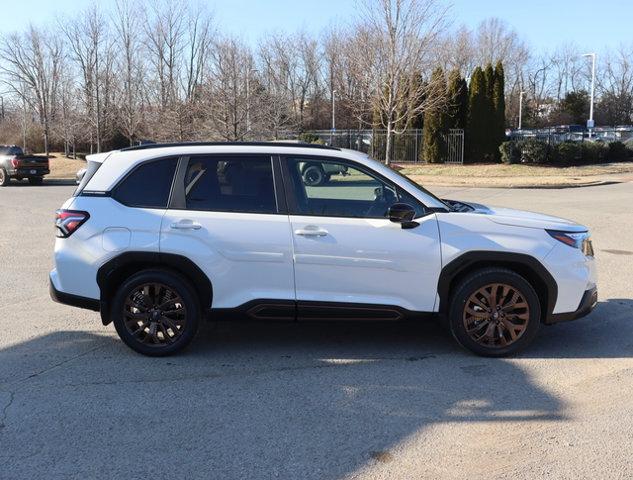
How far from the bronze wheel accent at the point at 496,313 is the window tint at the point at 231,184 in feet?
6.01

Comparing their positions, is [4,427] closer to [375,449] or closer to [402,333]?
[375,449]

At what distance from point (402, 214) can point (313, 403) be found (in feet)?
5.31

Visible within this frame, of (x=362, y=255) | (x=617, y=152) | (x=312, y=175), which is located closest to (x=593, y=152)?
(x=617, y=152)

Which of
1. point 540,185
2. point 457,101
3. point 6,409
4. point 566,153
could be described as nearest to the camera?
point 6,409

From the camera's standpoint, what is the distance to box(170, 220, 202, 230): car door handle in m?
4.91

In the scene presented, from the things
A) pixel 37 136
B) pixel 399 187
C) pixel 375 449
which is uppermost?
pixel 37 136

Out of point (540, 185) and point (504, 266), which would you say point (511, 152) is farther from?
point (504, 266)

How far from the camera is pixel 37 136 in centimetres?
A: 4788

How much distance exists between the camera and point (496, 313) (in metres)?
4.95

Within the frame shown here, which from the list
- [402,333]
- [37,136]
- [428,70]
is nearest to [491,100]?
[428,70]

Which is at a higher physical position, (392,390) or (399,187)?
(399,187)

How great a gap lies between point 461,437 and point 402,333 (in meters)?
2.09

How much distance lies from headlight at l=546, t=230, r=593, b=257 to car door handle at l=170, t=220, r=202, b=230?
2.88 meters

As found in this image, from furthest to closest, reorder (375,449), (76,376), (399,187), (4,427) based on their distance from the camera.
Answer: (399,187)
(76,376)
(4,427)
(375,449)
